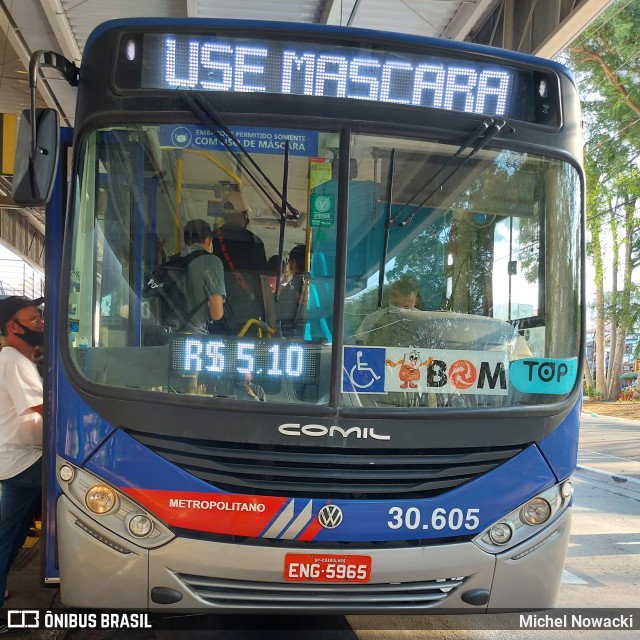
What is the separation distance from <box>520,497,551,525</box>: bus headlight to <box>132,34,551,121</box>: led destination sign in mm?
1846

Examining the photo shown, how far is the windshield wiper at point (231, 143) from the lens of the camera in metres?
3.12

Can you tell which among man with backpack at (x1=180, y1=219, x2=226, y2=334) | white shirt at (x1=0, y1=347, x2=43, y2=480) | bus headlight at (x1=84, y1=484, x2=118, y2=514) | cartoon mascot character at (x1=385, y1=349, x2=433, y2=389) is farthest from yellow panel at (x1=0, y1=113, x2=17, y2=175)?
cartoon mascot character at (x1=385, y1=349, x2=433, y2=389)

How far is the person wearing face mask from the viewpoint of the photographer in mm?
3824

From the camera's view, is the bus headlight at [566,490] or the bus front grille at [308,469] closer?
the bus front grille at [308,469]

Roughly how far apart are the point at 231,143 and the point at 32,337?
5.80 feet

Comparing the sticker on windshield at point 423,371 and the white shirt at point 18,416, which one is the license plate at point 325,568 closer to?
the sticker on windshield at point 423,371

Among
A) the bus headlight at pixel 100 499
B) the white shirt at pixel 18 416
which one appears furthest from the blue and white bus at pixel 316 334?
the white shirt at pixel 18 416

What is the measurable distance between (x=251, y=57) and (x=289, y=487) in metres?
1.96

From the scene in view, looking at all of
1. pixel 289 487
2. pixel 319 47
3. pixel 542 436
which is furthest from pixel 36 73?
pixel 542 436

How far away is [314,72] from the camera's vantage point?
10.6ft

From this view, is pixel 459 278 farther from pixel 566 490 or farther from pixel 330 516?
pixel 330 516

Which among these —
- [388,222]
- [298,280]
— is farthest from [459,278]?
[298,280]

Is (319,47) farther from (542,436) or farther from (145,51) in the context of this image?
(542,436)

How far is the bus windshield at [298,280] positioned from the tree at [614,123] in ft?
34.0
